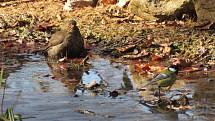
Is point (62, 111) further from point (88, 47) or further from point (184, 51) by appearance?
point (88, 47)

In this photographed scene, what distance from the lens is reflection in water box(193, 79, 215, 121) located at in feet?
20.0

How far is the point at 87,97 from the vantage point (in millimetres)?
7082

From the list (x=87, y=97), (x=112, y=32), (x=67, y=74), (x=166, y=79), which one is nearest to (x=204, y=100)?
(x=166, y=79)

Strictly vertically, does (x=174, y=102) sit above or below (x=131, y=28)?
below

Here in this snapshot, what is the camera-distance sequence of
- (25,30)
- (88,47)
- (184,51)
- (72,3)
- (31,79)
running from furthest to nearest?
(72,3) → (25,30) → (88,47) → (184,51) → (31,79)

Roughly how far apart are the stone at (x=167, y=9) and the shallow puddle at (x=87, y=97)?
2.69m

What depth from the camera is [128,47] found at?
32.8 ft

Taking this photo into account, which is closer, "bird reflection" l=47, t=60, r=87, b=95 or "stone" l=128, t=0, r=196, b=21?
"bird reflection" l=47, t=60, r=87, b=95

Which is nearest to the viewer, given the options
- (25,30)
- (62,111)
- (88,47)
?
(62,111)

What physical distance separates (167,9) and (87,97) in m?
5.03

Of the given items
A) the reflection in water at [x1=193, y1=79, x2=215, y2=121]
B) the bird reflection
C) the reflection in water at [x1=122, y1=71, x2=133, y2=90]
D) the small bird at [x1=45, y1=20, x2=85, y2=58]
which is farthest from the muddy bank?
the reflection in water at [x1=193, y1=79, x2=215, y2=121]

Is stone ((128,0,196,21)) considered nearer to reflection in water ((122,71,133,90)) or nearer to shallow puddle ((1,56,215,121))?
shallow puddle ((1,56,215,121))

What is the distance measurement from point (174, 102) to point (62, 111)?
1.11 metres

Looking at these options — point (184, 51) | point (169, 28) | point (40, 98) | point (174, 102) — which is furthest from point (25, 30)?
point (174, 102)
